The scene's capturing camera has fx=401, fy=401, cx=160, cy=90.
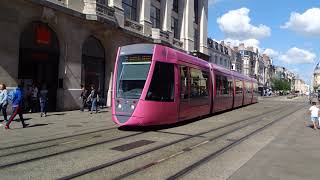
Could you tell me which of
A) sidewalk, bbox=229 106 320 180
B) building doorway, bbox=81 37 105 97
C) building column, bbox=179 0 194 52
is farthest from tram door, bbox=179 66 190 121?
building column, bbox=179 0 194 52

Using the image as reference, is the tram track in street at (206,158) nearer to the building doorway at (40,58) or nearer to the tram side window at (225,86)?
the tram side window at (225,86)

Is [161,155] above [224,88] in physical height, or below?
below

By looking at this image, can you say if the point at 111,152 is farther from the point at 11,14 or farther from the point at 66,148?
the point at 11,14

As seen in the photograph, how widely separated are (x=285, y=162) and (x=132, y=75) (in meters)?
6.64

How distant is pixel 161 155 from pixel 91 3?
56.3 ft

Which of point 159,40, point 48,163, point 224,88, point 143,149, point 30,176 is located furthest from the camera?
point 159,40

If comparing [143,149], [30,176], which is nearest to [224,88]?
[143,149]

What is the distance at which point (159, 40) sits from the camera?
34438mm

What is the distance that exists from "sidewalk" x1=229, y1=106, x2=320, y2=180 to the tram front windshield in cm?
481

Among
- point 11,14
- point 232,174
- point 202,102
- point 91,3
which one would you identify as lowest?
point 232,174

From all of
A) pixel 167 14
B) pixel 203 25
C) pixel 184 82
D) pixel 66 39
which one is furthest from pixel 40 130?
pixel 203 25

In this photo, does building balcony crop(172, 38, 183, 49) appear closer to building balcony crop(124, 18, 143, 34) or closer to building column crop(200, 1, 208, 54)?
building column crop(200, 1, 208, 54)

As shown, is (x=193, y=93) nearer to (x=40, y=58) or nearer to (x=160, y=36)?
(x=40, y=58)

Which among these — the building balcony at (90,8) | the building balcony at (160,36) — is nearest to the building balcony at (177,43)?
the building balcony at (160,36)
